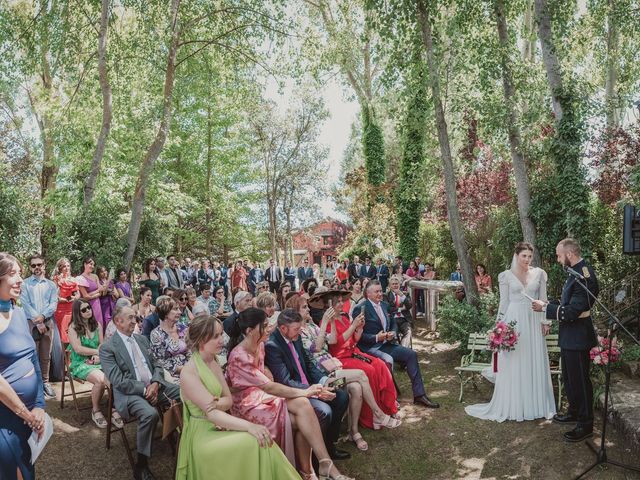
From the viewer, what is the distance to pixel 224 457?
3.24 m

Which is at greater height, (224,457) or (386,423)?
(224,457)

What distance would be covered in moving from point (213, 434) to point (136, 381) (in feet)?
5.41

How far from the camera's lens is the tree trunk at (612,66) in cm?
884

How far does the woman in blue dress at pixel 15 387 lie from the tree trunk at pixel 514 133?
8178 mm

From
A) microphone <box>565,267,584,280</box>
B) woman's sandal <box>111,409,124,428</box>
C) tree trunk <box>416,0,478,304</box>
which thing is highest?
tree trunk <box>416,0,478,304</box>

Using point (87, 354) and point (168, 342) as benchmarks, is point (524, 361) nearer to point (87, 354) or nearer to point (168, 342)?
point (168, 342)

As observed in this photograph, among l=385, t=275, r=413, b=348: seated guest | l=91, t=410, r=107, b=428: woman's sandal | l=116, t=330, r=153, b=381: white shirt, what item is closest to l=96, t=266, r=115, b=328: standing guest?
l=91, t=410, r=107, b=428: woman's sandal

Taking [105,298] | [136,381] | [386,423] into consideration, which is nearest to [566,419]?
[386,423]

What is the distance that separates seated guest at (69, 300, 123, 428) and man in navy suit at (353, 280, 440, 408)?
301 cm

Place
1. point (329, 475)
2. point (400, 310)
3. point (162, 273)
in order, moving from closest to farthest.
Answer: point (329, 475) < point (400, 310) < point (162, 273)

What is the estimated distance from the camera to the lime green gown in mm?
3223

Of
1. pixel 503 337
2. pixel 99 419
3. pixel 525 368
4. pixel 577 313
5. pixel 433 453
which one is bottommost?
pixel 433 453

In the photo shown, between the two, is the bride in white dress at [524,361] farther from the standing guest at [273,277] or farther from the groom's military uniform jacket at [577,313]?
the standing guest at [273,277]

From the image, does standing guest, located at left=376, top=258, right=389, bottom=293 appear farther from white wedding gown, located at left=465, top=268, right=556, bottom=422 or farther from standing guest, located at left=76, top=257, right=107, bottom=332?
white wedding gown, located at left=465, top=268, right=556, bottom=422
